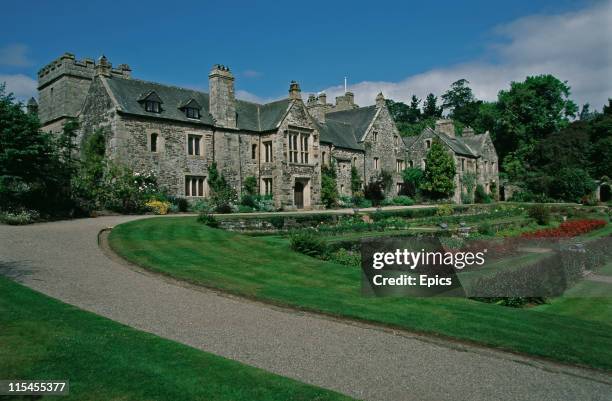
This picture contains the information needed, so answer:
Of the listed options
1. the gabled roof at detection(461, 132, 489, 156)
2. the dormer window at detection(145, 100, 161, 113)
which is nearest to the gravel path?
the dormer window at detection(145, 100, 161, 113)

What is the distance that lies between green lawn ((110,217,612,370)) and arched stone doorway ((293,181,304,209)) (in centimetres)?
1866

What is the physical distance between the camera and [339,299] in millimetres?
10273

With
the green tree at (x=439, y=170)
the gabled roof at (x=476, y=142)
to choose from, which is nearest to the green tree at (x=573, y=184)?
the gabled roof at (x=476, y=142)

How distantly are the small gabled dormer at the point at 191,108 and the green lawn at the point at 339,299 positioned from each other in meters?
16.5

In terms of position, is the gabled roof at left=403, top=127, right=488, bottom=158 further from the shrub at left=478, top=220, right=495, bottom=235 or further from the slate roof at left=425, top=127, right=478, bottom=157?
the shrub at left=478, top=220, right=495, bottom=235

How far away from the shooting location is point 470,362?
23.1 feet

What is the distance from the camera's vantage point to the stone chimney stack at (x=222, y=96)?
33.9m

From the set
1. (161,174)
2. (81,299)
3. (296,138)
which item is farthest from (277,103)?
(81,299)

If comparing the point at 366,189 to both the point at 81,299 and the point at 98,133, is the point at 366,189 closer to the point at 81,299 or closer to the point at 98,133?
the point at 98,133

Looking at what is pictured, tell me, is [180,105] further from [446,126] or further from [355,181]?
[446,126]

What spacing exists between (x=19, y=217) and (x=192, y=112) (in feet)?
50.7

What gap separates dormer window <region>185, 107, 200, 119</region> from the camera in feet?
105

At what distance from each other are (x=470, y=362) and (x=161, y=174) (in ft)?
86.1

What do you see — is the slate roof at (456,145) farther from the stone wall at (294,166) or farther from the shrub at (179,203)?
the shrub at (179,203)
